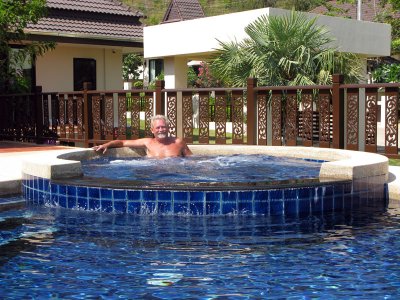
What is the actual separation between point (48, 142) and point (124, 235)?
378 inches

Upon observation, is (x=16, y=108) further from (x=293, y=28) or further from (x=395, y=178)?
(x=395, y=178)

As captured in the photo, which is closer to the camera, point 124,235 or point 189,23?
point 124,235

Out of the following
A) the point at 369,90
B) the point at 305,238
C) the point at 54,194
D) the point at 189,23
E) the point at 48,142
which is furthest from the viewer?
the point at 189,23

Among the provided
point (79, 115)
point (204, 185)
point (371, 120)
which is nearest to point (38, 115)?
point (79, 115)

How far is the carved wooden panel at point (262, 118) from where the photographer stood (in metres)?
11.5

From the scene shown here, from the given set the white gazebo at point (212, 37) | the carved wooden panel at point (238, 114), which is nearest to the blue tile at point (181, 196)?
the carved wooden panel at point (238, 114)

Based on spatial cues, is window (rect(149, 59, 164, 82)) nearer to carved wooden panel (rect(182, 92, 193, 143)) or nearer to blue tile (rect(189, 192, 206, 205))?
carved wooden panel (rect(182, 92, 193, 143))

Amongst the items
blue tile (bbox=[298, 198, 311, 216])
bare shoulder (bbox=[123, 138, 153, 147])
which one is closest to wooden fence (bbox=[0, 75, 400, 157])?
bare shoulder (bbox=[123, 138, 153, 147])

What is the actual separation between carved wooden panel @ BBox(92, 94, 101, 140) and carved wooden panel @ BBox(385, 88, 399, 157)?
21.1 feet

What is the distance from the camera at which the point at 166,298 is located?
384cm

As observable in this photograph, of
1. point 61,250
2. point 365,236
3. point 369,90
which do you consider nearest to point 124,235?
point 61,250

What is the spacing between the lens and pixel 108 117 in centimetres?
1341

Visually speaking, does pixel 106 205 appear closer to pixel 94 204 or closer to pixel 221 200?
pixel 94 204

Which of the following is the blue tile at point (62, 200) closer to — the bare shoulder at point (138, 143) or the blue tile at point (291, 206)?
the blue tile at point (291, 206)
